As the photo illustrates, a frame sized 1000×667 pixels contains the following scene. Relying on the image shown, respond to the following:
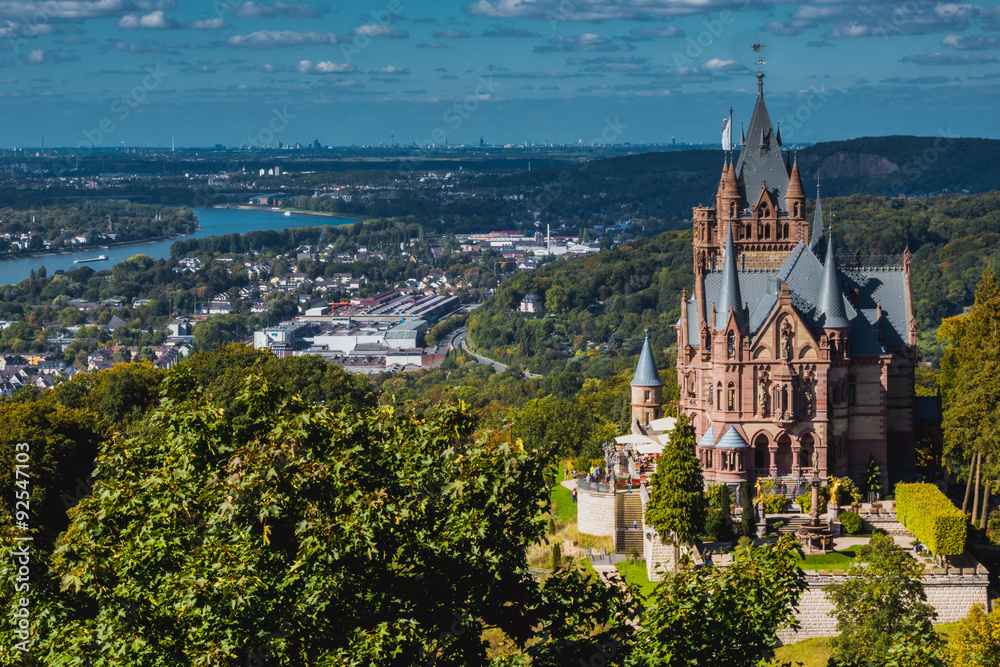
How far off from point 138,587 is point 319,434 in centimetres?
464

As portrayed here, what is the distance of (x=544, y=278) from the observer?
636 feet

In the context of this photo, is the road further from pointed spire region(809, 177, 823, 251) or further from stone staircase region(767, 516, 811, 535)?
stone staircase region(767, 516, 811, 535)

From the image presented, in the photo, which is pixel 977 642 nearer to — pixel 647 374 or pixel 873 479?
pixel 873 479

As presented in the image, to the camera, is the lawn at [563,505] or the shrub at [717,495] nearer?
the shrub at [717,495]

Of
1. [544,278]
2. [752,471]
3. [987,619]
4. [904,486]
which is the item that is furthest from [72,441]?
[544,278]

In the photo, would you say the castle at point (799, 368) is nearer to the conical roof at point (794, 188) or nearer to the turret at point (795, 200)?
the turret at point (795, 200)

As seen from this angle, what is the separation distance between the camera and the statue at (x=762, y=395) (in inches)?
2076

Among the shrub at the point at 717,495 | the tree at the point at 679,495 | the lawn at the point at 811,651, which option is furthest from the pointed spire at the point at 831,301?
the lawn at the point at 811,651

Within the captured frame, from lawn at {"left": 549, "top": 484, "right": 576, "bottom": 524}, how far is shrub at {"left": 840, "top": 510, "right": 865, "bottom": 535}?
11.7 meters

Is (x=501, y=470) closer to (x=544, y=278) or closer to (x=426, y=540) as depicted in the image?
(x=426, y=540)

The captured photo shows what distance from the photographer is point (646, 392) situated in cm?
6341

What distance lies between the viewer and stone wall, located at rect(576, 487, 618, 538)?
5397 cm

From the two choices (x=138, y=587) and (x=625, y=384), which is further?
(x=625, y=384)

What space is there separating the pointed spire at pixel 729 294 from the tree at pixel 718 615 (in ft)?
88.4
